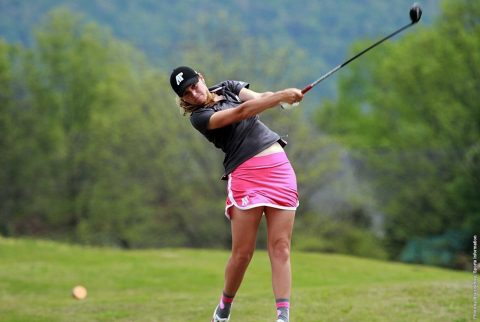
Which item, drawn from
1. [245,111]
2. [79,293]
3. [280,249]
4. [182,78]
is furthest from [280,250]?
[79,293]

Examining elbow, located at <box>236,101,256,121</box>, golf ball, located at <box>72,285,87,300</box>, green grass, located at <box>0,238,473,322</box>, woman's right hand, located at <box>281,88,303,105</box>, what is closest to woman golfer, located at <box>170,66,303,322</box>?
elbow, located at <box>236,101,256,121</box>

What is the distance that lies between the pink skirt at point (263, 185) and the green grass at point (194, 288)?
1844 millimetres

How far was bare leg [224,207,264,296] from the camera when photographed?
6.72 meters

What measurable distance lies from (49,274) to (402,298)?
7765mm

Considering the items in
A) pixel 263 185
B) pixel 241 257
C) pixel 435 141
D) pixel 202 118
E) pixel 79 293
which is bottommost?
pixel 241 257

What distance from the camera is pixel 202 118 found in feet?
21.7

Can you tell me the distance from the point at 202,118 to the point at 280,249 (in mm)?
1180

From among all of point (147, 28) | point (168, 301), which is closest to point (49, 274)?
point (168, 301)

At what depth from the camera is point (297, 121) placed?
113 ft

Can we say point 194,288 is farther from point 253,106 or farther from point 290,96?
point 290,96

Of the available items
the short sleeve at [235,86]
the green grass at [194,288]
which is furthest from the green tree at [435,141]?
the short sleeve at [235,86]

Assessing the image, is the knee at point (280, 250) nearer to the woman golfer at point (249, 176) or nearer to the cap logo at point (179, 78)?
the woman golfer at point (249, 176)

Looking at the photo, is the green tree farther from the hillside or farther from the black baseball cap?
the black baseball cap

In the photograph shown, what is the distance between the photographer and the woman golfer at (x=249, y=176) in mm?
6637
